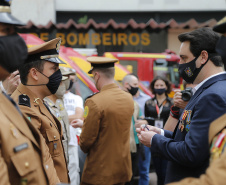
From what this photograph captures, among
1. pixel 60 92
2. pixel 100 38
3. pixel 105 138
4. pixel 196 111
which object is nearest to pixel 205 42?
pixel 196 111

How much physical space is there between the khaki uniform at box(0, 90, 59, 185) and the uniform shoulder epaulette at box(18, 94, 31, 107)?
0.64 metres

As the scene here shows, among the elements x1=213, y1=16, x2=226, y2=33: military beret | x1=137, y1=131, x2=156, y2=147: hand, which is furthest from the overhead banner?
x1=213, y1=16, x2=226, y2=33: military beret

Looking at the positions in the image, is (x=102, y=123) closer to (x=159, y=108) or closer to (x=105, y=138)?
(x=105, y=138)

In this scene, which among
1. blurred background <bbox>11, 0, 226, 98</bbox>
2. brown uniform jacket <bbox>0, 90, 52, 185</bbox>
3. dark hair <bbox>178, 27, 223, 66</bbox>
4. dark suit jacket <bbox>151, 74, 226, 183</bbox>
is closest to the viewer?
brown uniform jacket <bbox>0, 90, 52, 185</bbox>

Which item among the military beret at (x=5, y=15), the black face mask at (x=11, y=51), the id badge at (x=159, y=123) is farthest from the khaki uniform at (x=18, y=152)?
the id badge at (x=159, y=123)

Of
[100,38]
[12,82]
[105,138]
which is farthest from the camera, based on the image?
[100,38]

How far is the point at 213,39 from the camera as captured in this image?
246cm

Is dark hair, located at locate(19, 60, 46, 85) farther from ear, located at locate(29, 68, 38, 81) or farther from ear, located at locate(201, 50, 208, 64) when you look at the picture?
ear, located at locate(201, 50, 208, 64)

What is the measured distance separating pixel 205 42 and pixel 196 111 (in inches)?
22.3

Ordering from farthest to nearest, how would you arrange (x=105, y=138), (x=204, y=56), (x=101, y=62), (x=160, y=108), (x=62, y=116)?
(x=160, y=108)
(x=62, y=116)
(x=101, y=62)
(x=105, y=138)
(x=204, y=56)

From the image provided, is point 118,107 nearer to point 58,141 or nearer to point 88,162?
point 88,162

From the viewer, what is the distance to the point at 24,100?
262 centimetres

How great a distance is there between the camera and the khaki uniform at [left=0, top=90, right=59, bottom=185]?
5.57 feet

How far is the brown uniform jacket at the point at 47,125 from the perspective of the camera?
2598 mm
